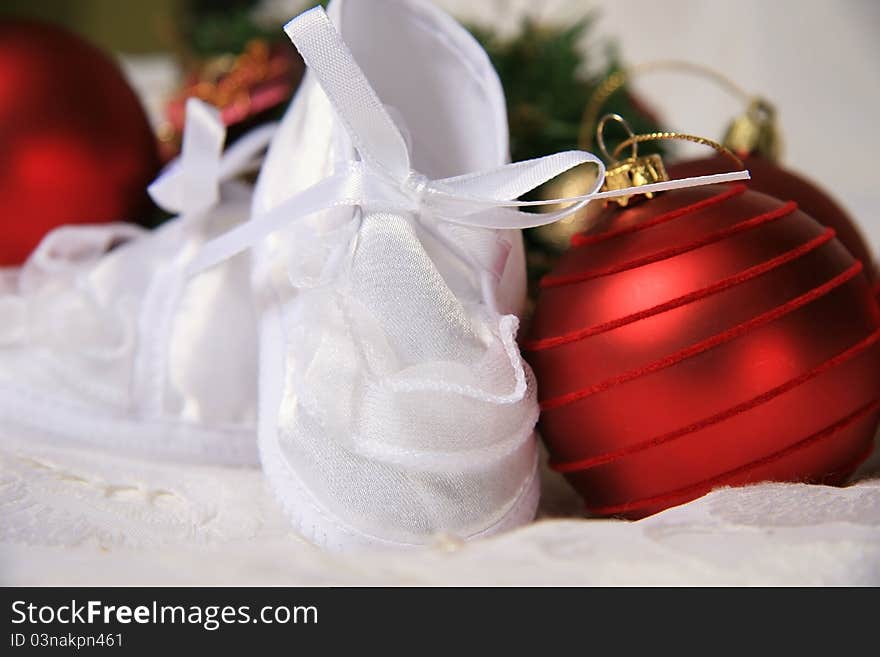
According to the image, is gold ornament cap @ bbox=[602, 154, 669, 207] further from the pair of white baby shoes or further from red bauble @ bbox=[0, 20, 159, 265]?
red bauble @ bbox=[0, 20, 159, 265]

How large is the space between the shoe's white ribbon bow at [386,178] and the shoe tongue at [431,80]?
7 cm

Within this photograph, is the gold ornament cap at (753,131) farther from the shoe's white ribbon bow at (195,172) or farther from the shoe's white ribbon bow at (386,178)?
the shoe's white ribbon bow at (195,172)

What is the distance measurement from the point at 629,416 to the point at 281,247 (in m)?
0.23

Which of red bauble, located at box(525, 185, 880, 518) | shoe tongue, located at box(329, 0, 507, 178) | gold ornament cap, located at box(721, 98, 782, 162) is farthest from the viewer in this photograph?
gold ornament cap, located at box(721, 98, 782, 162)

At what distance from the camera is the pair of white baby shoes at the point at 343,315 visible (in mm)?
427

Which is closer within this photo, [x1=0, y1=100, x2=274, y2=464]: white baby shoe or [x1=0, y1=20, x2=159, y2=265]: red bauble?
[x1=0, y1=100, x2=274, y2=464]: white baby shoe

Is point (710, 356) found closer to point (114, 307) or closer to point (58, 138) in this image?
point (114, 307)

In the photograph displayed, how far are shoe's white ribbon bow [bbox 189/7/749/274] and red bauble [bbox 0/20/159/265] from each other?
296 millimetres

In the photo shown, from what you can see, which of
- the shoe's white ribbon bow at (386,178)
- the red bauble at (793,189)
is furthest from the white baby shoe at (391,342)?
the red bauble at (793,189)

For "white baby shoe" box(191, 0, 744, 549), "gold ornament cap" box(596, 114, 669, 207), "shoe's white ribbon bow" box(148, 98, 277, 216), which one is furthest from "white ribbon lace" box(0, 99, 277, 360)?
"gold ornament cap" box(596, 114, 669, 207)

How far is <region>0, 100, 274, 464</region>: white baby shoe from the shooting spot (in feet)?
1.87

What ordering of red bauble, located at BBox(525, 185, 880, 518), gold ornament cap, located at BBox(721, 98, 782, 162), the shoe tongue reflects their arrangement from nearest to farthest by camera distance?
red bauble, located at BBox(525, 185, 880, 518) → the shoe tongue → gold ornament cap, located at BBox(721, 98, 782, 162)

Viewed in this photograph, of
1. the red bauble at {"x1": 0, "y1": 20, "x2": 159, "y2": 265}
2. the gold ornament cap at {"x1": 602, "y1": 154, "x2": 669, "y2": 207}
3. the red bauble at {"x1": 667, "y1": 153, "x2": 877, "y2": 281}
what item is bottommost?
the red bauble at {"x1": 0, "y1": 20, "x2": 159, "y2": 265}

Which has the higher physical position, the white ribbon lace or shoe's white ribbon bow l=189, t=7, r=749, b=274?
shoe's white ribbon bow l=189, t=7, r=749, b=274
